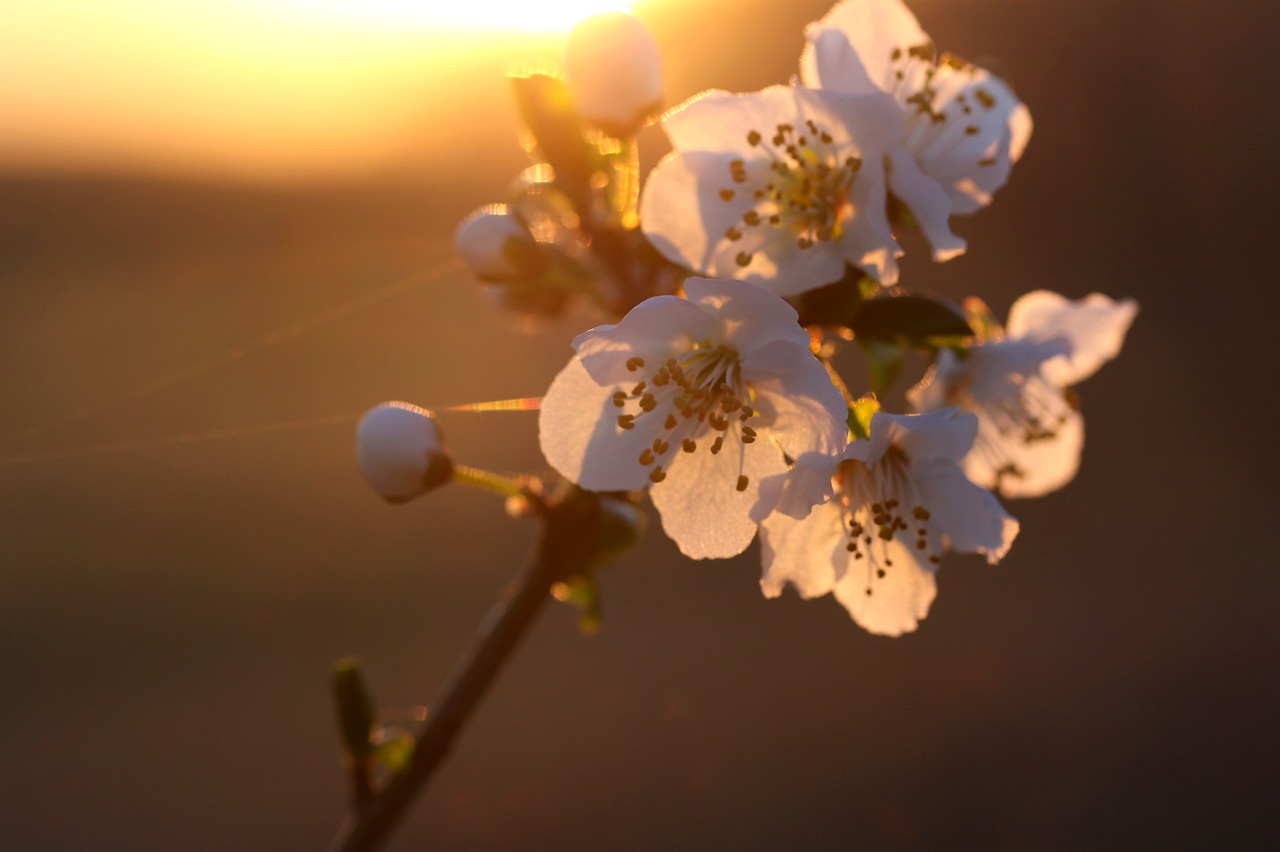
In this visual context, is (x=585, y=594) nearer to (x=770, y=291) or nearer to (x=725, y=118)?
(x=770, y=291)

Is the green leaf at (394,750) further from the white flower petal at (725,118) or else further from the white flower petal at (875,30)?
the white flower petal at (875,30)

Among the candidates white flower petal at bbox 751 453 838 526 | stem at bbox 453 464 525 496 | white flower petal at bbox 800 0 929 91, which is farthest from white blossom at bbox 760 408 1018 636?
white flower petal at bbox 800 0 929 91

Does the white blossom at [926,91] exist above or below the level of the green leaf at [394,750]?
above

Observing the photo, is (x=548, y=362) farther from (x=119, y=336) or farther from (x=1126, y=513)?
(x=1126, y=513)

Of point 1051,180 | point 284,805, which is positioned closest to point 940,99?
point 284,805

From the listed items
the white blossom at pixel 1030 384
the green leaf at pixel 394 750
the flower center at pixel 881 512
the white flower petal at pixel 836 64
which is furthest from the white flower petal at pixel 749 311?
the green leaf at pixel 394 750

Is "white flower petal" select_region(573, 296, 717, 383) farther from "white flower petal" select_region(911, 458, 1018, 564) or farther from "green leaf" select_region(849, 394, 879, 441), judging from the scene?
"white flower petal" select_region(911, 458, 1018, 564)
